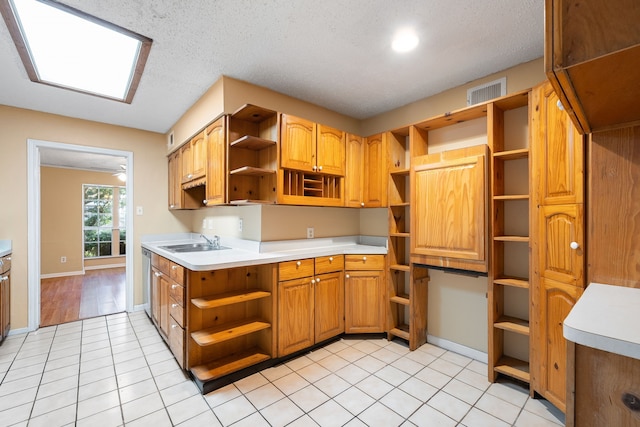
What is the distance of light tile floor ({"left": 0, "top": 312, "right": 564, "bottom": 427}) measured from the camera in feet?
5.80

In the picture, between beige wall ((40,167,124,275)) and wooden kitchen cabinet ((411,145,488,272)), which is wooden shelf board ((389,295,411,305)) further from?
beige wall ((40,167,124,275))

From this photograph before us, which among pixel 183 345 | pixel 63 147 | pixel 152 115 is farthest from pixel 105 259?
pixel 183 345

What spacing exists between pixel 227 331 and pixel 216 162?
59.1 inches

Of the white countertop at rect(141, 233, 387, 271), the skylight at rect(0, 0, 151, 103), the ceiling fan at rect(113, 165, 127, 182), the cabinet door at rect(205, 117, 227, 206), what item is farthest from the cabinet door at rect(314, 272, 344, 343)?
the ceiling fan at rect(113, 165, 127, 182)

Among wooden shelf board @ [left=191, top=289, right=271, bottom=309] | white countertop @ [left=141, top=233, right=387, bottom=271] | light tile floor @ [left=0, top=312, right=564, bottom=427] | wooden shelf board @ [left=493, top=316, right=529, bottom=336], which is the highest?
white countertop @ [left=141, top=233, right=387, bottom=271]

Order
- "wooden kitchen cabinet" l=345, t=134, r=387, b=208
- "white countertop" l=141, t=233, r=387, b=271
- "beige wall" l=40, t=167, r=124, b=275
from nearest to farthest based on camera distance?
"white countertop" l=141, t=233, r=387, b=271, "wooden kitchen cabinet" l=345, t=134, r=387, b=208, "beige wall" l=40, t=167, r=124, b=275

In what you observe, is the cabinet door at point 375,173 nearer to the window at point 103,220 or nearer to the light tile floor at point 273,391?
the light tile floor at point 273,391

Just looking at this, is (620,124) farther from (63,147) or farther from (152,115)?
(63,147)

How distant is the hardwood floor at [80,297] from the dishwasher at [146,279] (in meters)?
0.41

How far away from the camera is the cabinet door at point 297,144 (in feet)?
8.31

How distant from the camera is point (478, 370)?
2348 millimetres

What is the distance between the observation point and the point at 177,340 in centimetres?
235

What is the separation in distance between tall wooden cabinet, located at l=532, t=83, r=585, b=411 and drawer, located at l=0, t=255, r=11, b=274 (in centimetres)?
464

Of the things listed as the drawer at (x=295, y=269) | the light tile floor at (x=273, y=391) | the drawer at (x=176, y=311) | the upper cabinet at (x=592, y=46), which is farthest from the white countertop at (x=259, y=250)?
the upper cabinet at (x=592, y=46)
